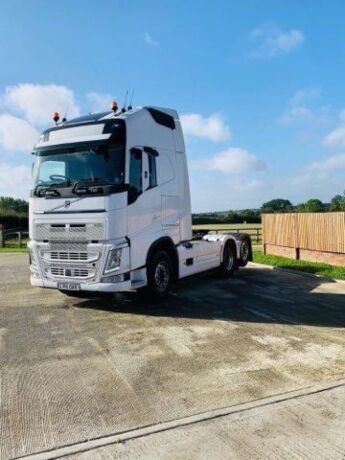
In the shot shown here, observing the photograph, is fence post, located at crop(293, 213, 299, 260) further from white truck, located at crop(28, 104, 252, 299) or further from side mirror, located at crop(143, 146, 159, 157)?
side mirror, located at crop(143, 146, 159, 157)

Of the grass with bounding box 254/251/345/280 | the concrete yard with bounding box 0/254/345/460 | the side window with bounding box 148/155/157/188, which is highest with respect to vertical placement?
the side window with bounding box 148/155/157/188

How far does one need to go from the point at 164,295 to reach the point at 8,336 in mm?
3372

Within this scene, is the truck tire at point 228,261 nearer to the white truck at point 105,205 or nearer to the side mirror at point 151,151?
the white truck at point 105,205

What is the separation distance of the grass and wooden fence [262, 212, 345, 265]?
408 millimetres

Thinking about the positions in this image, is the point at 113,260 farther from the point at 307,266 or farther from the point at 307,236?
the point at 307,236

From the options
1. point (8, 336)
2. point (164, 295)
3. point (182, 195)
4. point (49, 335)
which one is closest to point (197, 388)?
point (49, 335)

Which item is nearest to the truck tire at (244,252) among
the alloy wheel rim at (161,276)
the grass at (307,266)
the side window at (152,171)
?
the grass at (307,266)

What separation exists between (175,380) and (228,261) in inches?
317

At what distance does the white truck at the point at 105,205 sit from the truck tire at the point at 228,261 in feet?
10.7

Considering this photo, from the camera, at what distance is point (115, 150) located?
7996 millimetres

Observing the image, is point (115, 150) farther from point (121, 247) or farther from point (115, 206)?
point (121, 247)

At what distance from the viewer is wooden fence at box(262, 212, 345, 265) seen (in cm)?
1359

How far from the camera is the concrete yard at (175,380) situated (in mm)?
3475

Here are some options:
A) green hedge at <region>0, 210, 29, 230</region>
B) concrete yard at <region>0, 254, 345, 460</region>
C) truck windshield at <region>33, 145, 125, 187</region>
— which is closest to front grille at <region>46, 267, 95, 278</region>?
concrete yard at <region>0, 254, 345, 460</region>
